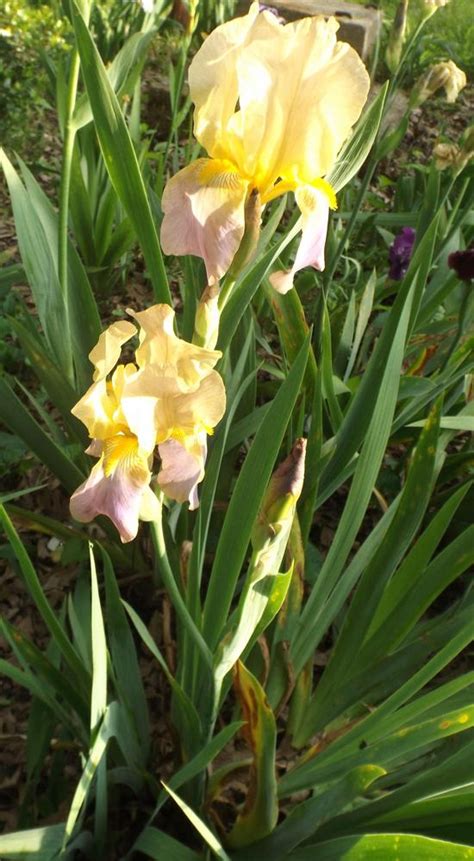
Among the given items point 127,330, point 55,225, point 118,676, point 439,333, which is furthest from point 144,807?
point 439,333

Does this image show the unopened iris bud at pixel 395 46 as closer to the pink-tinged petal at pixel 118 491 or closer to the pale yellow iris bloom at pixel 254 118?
the pale yellow iris bloom at pixel 254 118

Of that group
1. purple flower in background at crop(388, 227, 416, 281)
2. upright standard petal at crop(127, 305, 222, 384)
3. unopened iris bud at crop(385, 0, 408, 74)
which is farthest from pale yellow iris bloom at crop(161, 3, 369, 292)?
purple flower in background at crop(388, 227, 416, 281)

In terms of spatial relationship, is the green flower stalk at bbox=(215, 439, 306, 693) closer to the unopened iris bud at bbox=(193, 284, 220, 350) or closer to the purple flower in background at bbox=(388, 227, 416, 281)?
the unopened iris bud at bbox=(193, 284, 220, 350)

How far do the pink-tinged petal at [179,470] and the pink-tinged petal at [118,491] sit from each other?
23 millimetres

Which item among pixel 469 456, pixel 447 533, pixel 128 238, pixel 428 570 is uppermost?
pixel 128 238

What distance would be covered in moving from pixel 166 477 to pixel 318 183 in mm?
494

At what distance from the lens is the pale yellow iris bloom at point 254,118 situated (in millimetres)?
930

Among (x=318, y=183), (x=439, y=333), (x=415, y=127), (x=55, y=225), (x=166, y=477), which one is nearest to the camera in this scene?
(x=166, y=477)

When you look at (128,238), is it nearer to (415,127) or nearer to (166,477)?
(166,477)

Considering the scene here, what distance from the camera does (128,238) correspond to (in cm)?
246

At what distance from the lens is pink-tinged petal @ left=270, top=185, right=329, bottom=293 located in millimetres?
1052

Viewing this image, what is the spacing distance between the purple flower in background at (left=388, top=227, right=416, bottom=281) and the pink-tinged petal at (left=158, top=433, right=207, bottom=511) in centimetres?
154

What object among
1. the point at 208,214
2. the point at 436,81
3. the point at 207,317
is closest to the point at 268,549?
the point at 207,317

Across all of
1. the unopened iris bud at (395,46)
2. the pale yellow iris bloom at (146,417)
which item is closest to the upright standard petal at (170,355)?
the pale yellow iris bloom at (146,417)
